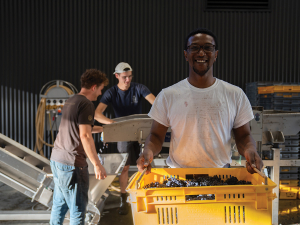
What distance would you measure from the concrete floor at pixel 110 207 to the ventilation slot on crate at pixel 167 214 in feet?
8.08

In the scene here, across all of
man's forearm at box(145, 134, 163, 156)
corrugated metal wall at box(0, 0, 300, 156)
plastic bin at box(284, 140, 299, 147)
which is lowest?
plastic bin at box(284, 140, 299, 147)

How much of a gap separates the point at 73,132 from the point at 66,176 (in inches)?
14.5

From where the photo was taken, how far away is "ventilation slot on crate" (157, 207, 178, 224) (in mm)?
1105

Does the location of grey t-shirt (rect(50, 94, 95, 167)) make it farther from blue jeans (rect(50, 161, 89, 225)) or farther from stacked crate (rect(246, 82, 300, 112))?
stacked crate (rect(246, 82, 300, 112))

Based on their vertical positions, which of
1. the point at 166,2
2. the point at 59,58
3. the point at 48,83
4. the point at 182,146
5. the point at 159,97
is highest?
the point at 166,2

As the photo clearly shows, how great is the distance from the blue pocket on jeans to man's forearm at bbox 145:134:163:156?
3.19 ft

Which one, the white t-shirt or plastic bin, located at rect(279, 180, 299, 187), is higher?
the white t-shirt

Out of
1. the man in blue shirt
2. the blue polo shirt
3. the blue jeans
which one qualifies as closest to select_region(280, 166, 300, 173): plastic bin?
the man in blue shirt

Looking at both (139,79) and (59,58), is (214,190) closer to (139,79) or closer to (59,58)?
(139,79)

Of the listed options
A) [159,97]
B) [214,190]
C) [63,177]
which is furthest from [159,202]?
[63,177]

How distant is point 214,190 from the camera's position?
3.56 ft

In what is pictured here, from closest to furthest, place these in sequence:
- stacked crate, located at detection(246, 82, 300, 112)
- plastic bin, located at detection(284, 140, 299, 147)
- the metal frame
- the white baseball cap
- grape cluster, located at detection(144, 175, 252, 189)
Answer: grape cluster, located at detection(144, 175, 252, 189) → the metal frame → the white baseball cap → plastic bin, located at detection(284, 140, 299, 147) → stacked crate, located at detection(246, 82, 300, 112)

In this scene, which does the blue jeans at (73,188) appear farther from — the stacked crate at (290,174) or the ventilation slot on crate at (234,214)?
the stacked crate at (290,174)

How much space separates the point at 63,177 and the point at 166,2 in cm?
462
